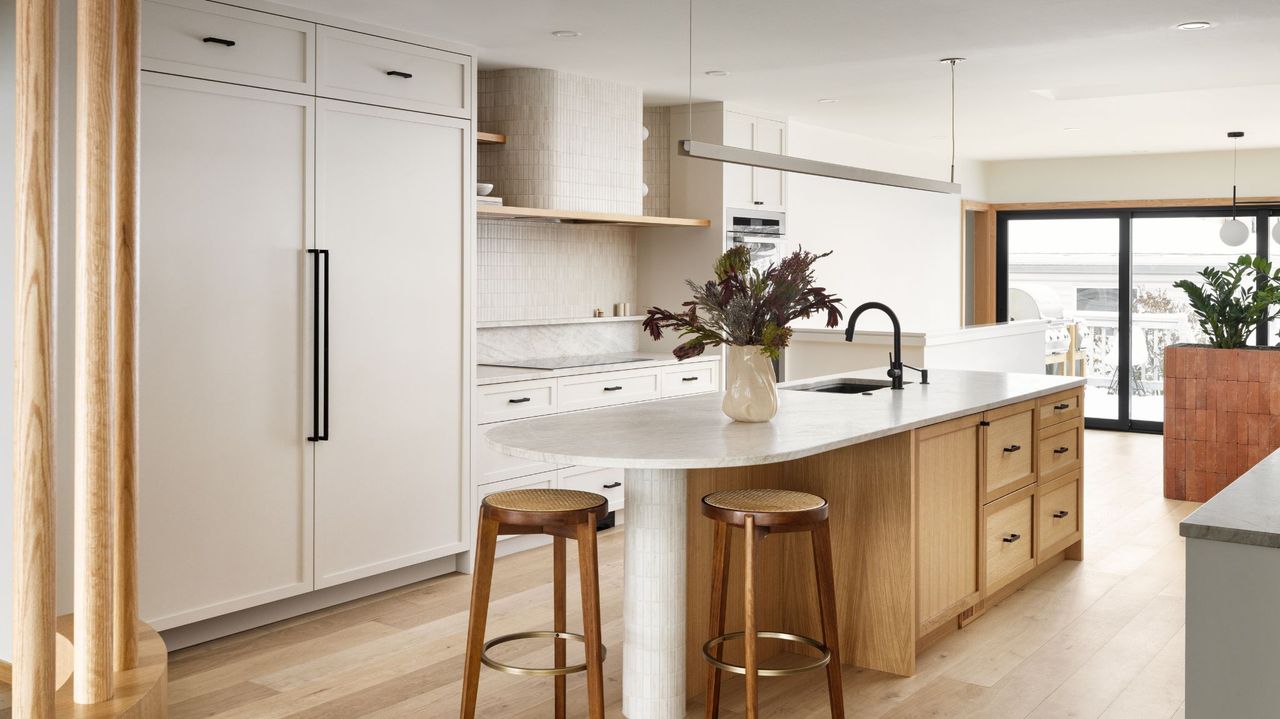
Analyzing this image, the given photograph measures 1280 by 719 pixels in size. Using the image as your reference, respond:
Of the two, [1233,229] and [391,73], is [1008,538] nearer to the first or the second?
[391,73]

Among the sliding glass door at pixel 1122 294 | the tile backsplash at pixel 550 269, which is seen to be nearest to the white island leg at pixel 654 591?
the tile backsplash at pixel 550 269

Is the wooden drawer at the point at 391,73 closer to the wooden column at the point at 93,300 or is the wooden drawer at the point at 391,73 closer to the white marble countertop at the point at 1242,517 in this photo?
the wooden column at the point at 93,300

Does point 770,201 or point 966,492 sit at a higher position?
point 770,201

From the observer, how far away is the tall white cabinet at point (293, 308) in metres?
3.61

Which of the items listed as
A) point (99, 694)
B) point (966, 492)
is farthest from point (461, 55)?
point (99, 694)

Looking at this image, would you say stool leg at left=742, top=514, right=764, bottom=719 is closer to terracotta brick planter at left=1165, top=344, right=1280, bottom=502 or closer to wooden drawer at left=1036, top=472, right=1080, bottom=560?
wooden drawer at left=1036, top=472, right=1080, bottom=560

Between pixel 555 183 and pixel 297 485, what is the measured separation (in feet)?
6.67

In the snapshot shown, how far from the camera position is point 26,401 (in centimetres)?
204

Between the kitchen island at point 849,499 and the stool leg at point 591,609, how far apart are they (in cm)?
22

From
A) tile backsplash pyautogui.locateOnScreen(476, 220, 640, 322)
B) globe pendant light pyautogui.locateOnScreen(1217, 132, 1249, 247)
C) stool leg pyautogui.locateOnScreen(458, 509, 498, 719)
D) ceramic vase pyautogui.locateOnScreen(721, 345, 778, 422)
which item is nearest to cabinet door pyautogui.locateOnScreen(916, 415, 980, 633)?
ceramic vase pyautogui.locateOnScreen(721, 345, 778, 422)

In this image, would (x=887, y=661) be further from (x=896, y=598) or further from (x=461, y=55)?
(x=461, y=55)

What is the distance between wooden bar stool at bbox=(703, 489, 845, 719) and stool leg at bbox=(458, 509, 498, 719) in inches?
22.8

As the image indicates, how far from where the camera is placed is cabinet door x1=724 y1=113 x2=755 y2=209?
246 inches

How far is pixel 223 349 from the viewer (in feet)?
12.4
